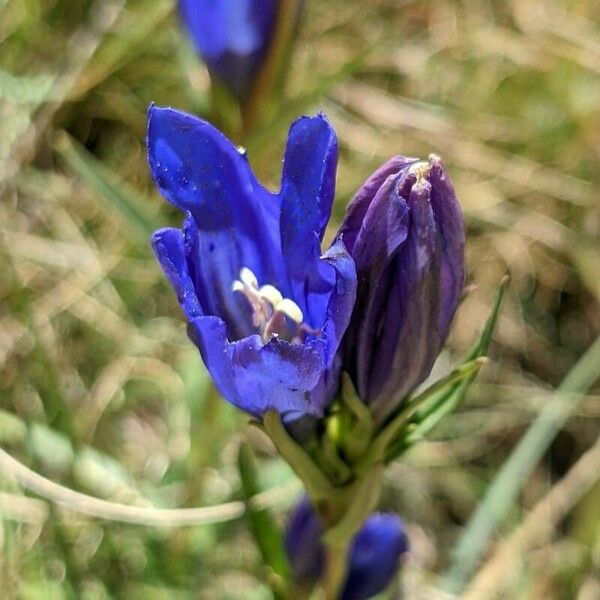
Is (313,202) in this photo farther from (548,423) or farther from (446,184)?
(548,423)

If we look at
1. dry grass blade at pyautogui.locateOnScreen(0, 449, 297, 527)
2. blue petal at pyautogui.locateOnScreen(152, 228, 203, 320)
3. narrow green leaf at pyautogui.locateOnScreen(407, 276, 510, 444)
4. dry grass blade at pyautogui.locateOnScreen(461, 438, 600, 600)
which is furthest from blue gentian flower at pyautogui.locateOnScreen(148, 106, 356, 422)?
dry grass blade at pyautogui.locateOnScreen(461, 438, 600, 600)

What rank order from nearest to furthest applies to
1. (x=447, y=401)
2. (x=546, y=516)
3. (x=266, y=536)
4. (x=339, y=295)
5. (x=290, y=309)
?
(x=339, y=295) < (x=290, y=309) < (x=447, y=401) < (x=266, y=536) < (x=546, y=516)

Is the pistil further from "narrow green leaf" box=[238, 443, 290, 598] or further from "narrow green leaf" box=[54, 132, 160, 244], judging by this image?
"narrow green leaf" box=[54, 132, 160, 244]

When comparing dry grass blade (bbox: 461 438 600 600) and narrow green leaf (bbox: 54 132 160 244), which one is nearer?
narrow green leaf (bbox: 54 132 160 244)

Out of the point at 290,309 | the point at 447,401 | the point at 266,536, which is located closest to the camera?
the point at 290,309

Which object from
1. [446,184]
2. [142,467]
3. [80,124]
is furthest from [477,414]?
[446,184]

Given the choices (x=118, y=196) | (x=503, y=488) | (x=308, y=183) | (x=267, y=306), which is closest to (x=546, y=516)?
(x=503, y=488)

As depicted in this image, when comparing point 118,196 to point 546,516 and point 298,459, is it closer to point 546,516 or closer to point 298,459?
point 298,459

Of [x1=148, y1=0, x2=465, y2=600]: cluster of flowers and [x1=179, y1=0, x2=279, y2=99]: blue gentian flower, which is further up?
[x1=179, y1=0, x2=279, y2=99]: blue gentian flower

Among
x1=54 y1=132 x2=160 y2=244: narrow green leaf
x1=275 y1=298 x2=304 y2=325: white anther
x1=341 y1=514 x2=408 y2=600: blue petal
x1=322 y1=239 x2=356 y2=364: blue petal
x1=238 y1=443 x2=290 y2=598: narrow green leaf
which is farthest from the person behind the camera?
x1=54 y1=132 x2=160 y2=244: narrow green leaf

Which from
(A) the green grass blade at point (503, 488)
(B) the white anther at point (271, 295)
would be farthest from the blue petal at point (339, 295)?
(A) the green grass blade at point (503, 488)
